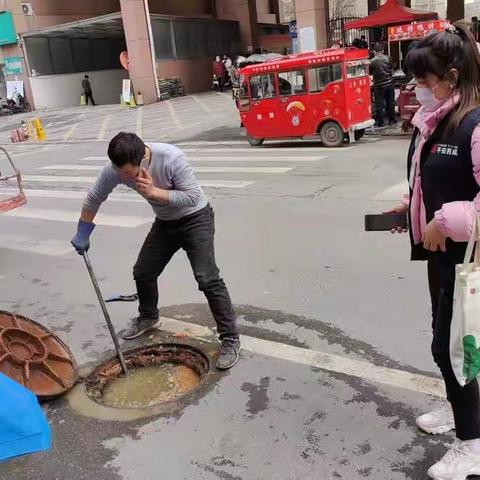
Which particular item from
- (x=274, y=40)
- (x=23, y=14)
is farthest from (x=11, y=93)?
(x=274, y=40)

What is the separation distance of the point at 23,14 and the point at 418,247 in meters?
32.5

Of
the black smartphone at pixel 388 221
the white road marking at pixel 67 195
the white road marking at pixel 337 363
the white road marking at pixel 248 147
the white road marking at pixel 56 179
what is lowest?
the white road marking at pixel 248 147

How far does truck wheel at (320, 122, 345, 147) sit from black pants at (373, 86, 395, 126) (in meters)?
2.22

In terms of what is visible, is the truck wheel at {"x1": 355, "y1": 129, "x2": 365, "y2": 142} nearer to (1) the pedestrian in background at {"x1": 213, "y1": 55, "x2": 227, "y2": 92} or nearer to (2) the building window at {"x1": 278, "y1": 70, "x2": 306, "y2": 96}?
(2) the building window at {"x1": 278, "y1": 70, "x2": 306, "y2": 96}

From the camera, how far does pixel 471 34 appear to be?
7.09 feet

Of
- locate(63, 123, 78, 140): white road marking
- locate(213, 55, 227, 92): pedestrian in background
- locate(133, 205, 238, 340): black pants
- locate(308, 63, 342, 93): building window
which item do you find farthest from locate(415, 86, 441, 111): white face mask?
locate(213, 55, 227, 92): pedestrian in background

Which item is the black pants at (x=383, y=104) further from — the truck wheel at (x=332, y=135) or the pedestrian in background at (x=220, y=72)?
the pedestrian in background at (x=220, y=72)

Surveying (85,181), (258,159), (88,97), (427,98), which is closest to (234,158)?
(258,159)

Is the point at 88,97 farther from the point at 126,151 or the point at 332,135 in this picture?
the point at 126,151

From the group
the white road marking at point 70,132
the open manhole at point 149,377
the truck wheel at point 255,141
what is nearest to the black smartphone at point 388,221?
the open manhole at point 149,377

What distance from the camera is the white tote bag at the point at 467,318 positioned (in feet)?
6.75

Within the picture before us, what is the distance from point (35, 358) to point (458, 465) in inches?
96.8

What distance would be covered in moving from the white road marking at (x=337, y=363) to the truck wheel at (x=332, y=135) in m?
Result: 8.33

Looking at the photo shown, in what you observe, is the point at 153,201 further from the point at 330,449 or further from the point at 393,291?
the point at 393,291
